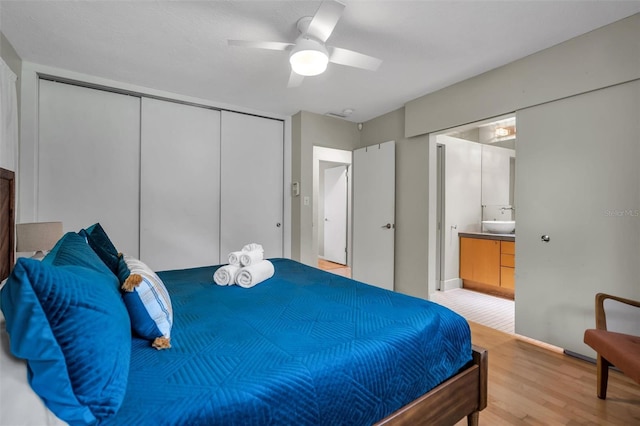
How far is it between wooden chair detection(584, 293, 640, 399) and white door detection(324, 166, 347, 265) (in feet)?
13.4

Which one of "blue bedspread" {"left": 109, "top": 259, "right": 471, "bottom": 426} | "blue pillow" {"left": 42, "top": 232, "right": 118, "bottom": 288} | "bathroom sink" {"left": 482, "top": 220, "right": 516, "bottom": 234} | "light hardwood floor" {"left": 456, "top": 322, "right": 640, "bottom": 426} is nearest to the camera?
"blue bedspread" {"left": 109, "top": 259, "right": 471, "bottom": 426}

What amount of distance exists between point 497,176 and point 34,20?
554cm

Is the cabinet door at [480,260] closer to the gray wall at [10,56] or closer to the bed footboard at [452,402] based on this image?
the bed footboard at [452,402]

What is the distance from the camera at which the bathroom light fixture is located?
1765 millimetres

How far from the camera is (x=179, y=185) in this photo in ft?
10.6

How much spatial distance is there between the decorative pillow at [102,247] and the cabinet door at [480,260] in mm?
4034

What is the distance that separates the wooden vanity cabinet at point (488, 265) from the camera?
11.8 ft

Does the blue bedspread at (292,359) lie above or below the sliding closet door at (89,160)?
below

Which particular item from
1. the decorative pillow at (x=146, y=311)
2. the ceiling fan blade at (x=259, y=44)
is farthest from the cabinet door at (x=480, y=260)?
the decorative pillow at (x=146, y=311)

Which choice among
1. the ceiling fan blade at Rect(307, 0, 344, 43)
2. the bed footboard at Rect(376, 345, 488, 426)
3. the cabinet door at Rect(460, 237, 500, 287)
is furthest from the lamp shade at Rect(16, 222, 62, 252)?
the cabinet door at Rect(460, 237, 500, 287)

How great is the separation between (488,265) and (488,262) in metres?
0.04

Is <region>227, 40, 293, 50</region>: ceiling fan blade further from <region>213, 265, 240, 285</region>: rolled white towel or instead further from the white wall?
the white wall

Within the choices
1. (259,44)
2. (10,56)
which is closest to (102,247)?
(259,44)

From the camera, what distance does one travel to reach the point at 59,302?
0.68m
